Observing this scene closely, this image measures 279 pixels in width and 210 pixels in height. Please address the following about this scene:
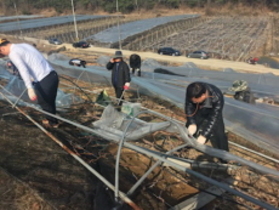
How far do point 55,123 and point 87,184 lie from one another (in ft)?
6.19

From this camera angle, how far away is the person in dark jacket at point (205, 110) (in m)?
3.42

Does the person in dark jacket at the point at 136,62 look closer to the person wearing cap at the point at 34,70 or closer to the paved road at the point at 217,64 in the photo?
the person wearing cap at the point at 34,70

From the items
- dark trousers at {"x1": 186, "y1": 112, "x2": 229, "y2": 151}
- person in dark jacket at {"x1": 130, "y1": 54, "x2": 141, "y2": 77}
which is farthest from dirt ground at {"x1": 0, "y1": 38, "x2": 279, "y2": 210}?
person in dark jacket at {"x1": 130, "y1": 54, "x2": 141, "y2": 77}

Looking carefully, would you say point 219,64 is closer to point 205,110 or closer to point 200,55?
A: point 200,55

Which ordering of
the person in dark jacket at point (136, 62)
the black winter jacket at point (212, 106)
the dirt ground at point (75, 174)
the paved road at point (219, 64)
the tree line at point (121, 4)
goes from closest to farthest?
the dirt ground at point (75, 174) → the black winter jacket at point (212, 106) → the person in dark jacket at point (136, 62) → the paved road at point (219, 64) → the tree line at point (121, 4)

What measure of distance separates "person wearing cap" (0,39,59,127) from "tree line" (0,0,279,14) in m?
43.8

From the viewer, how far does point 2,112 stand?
5.25 metres

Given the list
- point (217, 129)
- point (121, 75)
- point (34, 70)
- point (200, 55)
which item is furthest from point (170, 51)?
point (34, 70)

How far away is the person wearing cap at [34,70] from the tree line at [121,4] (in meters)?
43.8

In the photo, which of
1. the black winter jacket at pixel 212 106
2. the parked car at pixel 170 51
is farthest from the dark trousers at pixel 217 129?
the parked car at pixel 170 51

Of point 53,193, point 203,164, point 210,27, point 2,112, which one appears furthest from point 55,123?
point 210,27

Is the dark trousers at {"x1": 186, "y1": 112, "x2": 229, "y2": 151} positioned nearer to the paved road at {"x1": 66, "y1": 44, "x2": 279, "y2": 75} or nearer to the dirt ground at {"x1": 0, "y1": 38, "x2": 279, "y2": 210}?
the dirt ground at {"x1": 0, "y1": 38, "x2": 279, "y2": 210}

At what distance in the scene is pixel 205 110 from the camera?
399cm

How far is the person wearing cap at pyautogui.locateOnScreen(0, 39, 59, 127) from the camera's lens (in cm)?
384
